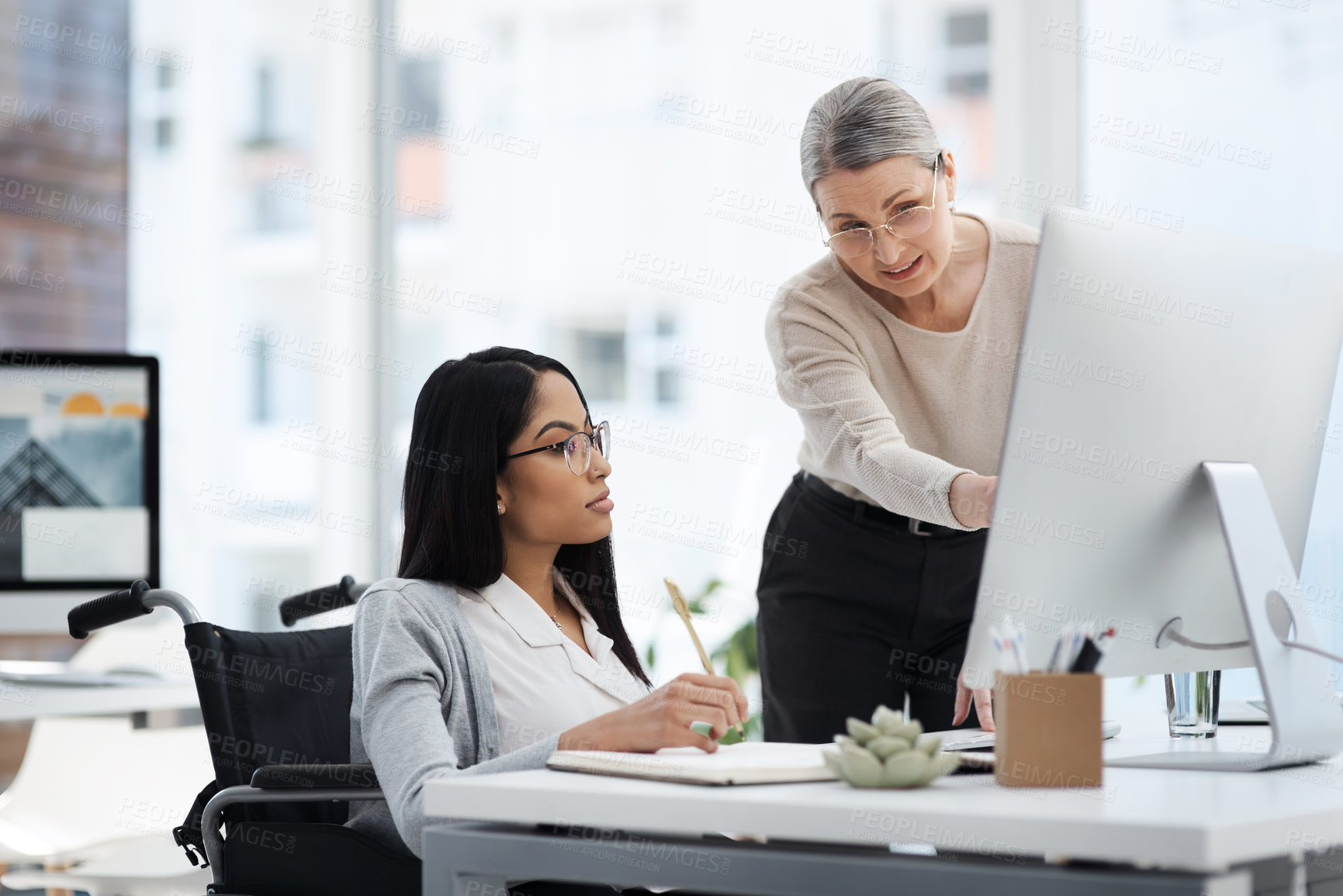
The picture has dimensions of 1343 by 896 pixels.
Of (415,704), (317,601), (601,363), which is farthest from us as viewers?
(601,363)

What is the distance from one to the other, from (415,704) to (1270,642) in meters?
0.79

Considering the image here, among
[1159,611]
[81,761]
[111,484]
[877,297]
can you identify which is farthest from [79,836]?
[1159,611]

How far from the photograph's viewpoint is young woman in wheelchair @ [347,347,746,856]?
1.34 m

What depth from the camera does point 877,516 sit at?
1787 mm

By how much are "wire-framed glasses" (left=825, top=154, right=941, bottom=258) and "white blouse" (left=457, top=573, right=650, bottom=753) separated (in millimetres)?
593

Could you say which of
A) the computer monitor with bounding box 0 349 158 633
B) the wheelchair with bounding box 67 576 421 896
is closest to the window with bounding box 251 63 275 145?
the computer monitor with bounding box 0 349 158 633

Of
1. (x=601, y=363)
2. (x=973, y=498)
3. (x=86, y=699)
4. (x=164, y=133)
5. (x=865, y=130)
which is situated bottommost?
(x=86, y=699)

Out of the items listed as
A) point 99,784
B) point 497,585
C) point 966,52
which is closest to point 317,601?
point 497,585

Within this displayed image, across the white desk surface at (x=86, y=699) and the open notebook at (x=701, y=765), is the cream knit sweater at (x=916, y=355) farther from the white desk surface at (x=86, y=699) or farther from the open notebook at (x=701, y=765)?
the white desk surface at (x=86, y=699)

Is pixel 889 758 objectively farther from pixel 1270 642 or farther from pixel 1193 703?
pixel 1193 703

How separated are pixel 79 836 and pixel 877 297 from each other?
1616 millimetres

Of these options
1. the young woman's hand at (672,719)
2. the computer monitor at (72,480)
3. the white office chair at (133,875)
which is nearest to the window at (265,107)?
the computer monitor at (72,480)

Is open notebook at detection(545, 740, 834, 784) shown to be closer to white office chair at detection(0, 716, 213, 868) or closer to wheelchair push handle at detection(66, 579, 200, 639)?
wheelchair push handle at detection(66, 579, 200, 639)

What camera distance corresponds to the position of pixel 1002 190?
9.46ft
